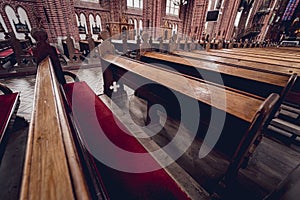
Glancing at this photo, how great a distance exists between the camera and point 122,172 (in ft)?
2.78

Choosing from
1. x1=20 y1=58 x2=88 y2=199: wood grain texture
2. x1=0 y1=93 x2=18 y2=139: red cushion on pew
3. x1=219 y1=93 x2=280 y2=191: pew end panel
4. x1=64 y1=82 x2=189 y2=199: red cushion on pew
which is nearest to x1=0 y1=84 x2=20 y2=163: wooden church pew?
x1=0 y1=93 x2=18 y2=139: red cushion on pew

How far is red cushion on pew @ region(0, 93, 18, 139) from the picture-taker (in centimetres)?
121

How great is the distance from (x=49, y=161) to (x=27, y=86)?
4.35 m

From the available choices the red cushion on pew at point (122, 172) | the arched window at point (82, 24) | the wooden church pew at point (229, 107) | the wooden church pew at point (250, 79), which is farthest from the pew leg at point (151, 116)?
the arched window at point (82, 24)

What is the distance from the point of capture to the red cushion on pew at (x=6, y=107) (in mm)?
1210

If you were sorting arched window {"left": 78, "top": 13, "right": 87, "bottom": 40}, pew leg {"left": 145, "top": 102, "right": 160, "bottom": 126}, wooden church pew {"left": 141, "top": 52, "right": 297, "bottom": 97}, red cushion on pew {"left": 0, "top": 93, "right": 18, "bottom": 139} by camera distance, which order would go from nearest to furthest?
1. red cushion on pew {"left": 0, "top": 93, "right": 18, "bottom": 139}
2. wooden church pew {"left": 141, "top": 52, "right": 297, "bottom": 97}
3. pew leg {"left": 145, "top": 102, "right": 160, "bottom": 126}
4. arched window {"left": 78, "top": 13, "right": 87, "bottom": 40}

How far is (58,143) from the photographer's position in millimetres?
433

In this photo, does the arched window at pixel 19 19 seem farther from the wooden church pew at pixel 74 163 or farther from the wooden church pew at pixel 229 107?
the wooden church pew at pixel 74 163

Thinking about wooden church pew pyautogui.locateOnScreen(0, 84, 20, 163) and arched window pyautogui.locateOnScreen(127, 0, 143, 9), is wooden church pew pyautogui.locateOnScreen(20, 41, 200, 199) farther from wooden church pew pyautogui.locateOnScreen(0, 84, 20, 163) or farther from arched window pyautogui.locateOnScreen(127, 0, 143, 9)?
arched window pyautogui.locateOnScreen(127, 0, 143, 9)

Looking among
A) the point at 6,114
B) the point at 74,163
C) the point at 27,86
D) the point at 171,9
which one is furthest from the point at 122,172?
the point at 171,9

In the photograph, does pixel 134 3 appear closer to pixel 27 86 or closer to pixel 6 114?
pixel 27 86

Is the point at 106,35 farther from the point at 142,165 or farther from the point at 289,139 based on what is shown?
the point at 289,139

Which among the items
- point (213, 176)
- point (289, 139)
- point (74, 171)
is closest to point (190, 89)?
point (213, 176)

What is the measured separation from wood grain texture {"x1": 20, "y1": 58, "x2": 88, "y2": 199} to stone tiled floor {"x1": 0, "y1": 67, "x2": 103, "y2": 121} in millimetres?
2420
